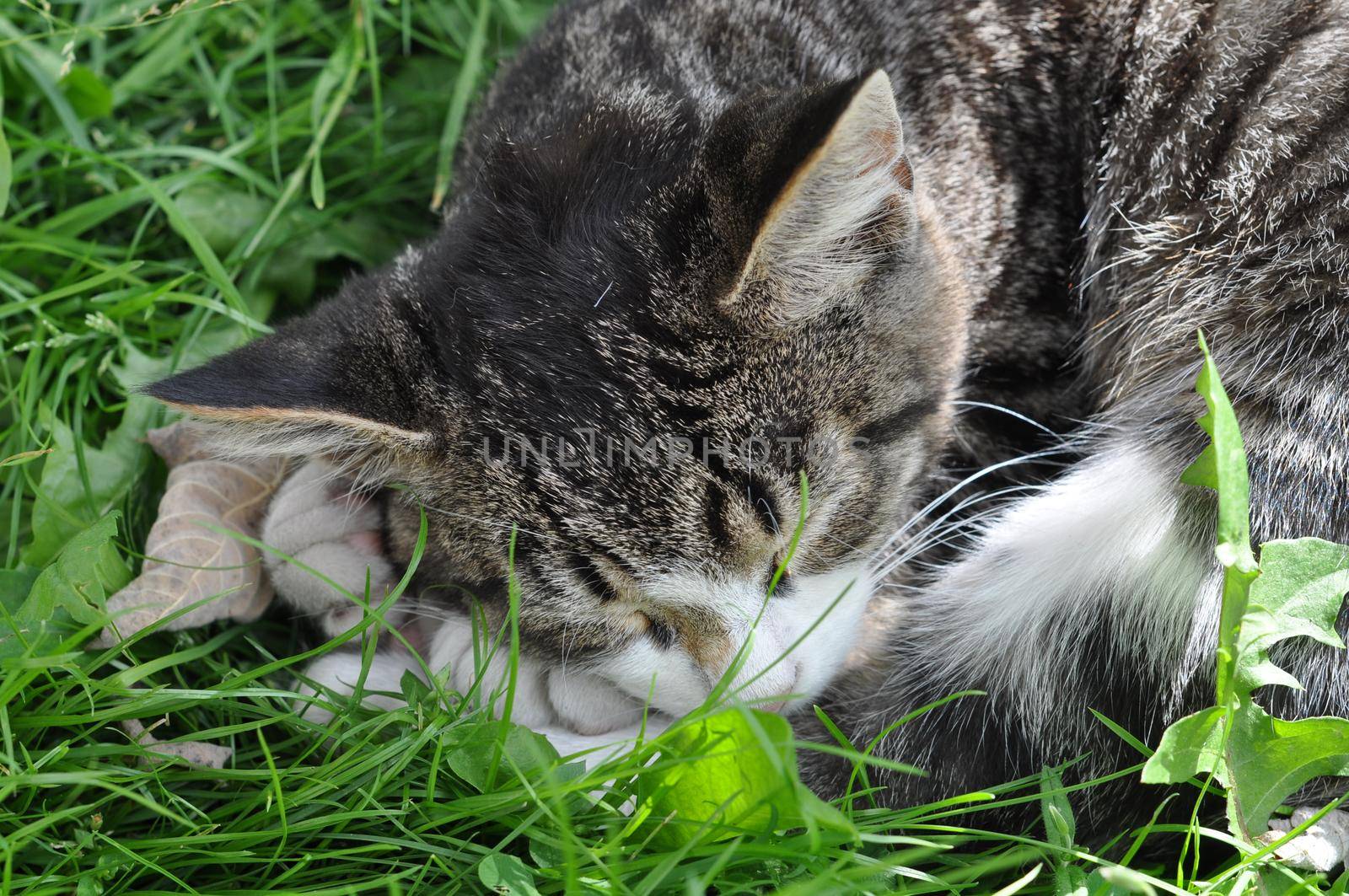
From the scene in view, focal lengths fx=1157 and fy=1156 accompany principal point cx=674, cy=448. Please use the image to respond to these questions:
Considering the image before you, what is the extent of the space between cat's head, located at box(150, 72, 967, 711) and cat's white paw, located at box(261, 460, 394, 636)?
24 cm

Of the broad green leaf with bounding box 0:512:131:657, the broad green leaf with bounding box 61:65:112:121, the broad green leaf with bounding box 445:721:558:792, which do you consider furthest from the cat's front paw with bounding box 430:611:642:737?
the broad green leaf with bounding box 61:65:112:121

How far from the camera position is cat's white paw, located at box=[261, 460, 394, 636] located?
1877 millimetres

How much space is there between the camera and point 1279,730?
1.46 m

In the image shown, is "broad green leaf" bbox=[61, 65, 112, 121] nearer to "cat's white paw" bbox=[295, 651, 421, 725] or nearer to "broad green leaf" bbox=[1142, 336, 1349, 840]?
"cat's white paw" bbox=[295, 651, 421, 725]

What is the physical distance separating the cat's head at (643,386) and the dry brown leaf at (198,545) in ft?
1.22

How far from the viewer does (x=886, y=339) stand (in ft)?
5.45

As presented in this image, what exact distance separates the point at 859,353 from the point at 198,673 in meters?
1.18

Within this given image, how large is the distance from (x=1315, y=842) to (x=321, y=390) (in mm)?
1418

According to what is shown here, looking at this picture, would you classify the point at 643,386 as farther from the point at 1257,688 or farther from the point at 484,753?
the point at 1257,688

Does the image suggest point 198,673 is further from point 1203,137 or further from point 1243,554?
point 1203,137

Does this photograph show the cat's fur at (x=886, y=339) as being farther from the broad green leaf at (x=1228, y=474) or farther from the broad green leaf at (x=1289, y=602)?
the broad green leaf at (x=1228, y=474)

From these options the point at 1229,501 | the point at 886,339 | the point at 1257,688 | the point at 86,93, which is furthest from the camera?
the point at 86,93

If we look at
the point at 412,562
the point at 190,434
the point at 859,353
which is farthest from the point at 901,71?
the point at 190,434

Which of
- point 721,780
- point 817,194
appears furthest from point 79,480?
point 817,194
